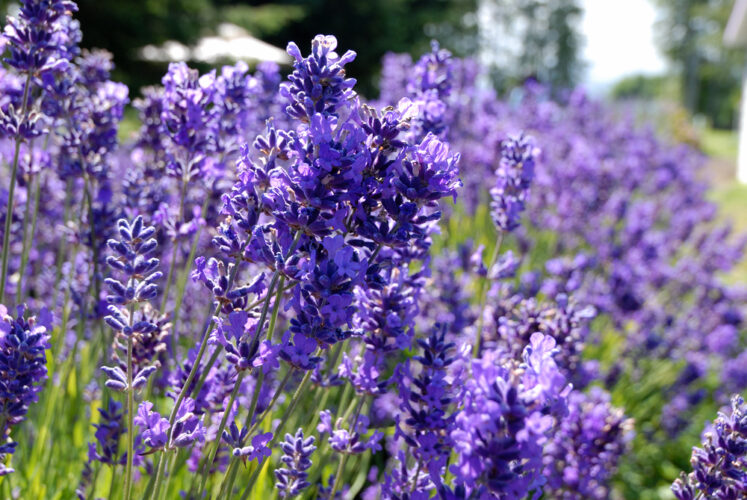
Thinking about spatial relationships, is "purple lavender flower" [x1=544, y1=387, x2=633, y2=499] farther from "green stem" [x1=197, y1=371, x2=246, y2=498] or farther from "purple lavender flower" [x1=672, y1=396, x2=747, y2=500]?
"green stem" [x1=197, y1=371, x2=246, y2=498]

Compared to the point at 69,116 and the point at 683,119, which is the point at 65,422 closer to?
the point at 69,116

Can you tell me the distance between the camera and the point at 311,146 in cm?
115

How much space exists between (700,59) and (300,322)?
189 feet

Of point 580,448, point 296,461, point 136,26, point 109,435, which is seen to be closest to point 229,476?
point 296,461

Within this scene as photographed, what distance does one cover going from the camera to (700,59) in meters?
50.2

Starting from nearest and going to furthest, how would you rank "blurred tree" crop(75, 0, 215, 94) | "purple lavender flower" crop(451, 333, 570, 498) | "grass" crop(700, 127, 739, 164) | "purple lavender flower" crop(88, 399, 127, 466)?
1. "purple lavender flower" crop(451, 333, 570, 498)
2. "purple lavender flower" crop(88, 399, 127, 466)
3. "blurred tree" crop(75, 0, 215, 94)
4. "grass" crop(700, 127, 739, 164)

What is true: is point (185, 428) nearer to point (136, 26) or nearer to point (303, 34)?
point (136, 26)

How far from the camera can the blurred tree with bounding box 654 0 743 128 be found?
4444 centimetres

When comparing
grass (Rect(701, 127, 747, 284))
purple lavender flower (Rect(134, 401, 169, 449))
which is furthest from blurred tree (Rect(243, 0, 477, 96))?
purple lavender flower (Rect(134, 401, 169, 449))

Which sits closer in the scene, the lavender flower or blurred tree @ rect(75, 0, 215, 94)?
the lavender flower

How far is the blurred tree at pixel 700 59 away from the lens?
146 ft

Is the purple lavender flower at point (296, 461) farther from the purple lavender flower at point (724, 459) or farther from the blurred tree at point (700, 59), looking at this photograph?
the blurred tree at point (700, 59)

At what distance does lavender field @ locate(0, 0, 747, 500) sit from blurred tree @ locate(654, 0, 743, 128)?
45.9 meters

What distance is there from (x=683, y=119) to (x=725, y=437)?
79.4ft
